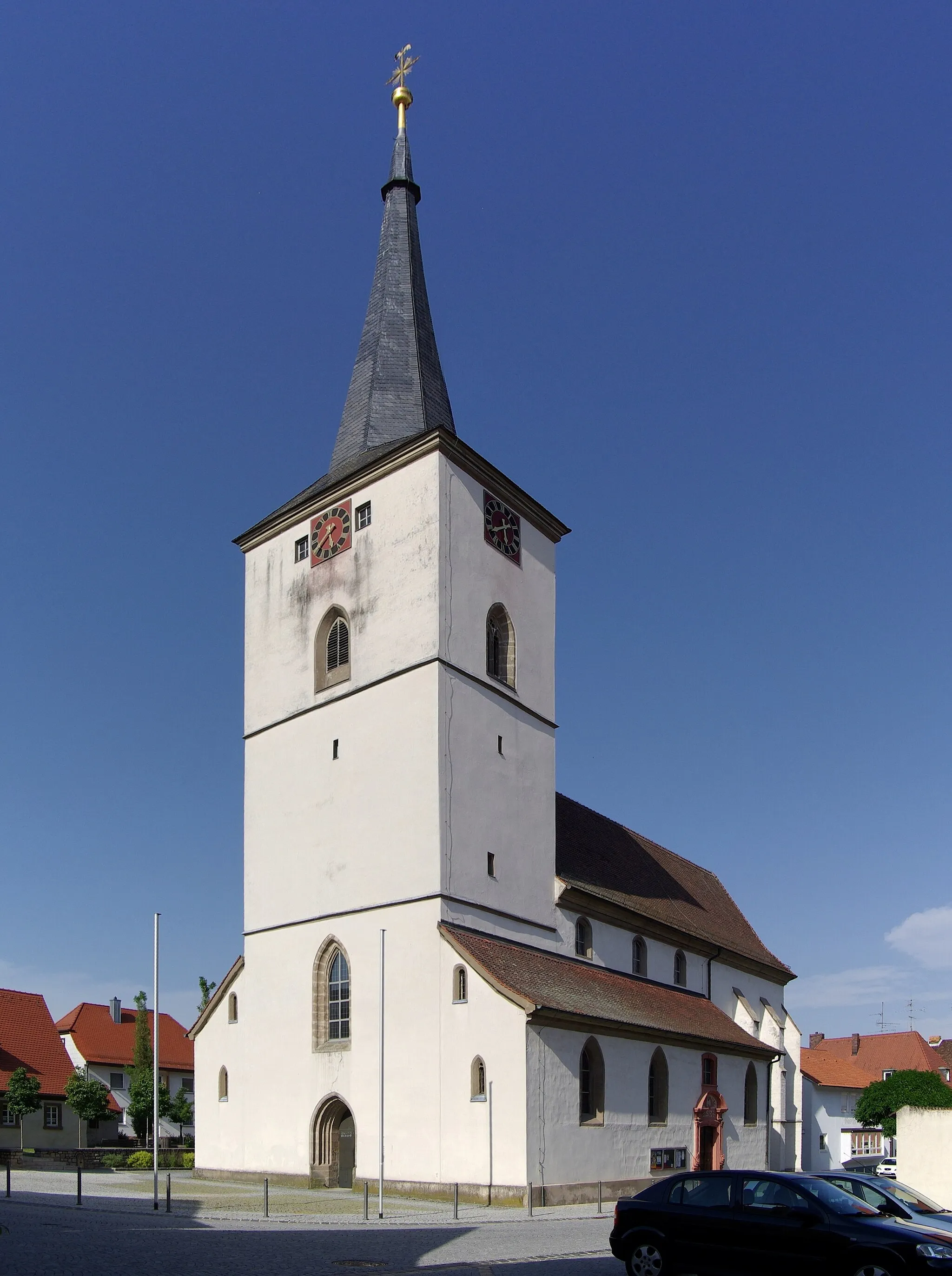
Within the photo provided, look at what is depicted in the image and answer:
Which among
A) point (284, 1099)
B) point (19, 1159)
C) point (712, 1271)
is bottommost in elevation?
point (19, 1159)

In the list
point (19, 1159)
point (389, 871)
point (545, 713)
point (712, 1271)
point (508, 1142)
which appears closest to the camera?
point (712, 1271)

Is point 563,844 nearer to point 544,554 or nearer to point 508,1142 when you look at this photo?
point 544,554

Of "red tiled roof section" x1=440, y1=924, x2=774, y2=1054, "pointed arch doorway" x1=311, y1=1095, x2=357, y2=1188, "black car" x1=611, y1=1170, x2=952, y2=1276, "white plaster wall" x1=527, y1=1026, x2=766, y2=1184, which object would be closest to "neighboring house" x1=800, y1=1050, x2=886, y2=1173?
"red tiled roof section" x1=440, y1=924, x2=774, y2=1054

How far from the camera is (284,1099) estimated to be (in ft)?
89.7

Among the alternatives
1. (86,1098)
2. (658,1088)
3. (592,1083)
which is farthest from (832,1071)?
(592,1083)

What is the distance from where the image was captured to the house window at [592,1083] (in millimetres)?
25391

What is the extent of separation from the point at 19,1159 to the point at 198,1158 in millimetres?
10455

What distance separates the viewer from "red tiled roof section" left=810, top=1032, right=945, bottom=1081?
7625 centimetres

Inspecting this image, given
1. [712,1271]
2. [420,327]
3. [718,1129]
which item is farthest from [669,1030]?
[420,327]

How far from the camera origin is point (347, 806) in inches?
1097

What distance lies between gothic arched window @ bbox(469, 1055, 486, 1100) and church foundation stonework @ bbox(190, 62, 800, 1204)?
0.46 feet

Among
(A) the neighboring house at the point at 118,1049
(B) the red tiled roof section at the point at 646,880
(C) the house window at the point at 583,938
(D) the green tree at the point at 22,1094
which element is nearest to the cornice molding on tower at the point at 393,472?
(B) the red tiled roof section at the point at 646,880

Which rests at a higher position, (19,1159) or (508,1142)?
(508,1142)

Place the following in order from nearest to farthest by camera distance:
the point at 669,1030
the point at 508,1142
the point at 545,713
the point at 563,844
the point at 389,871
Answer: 1. the point at 508,1142
2. the point at 389,871
3. the point at 669,1030
4. the point at 545,713
5. the point at 563,844
